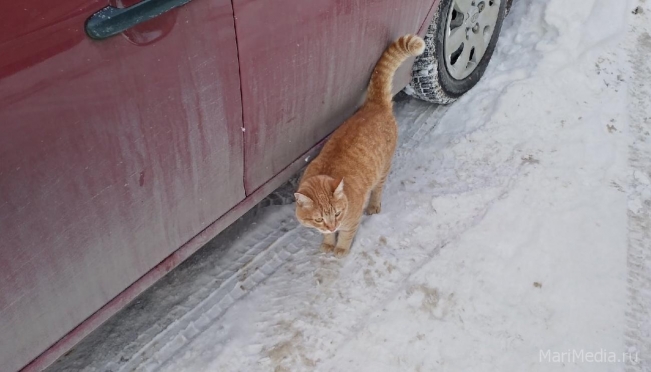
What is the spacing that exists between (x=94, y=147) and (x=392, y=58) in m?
Answer: 1.50

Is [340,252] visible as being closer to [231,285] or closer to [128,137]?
[231,285]

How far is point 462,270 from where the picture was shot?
2.47 m

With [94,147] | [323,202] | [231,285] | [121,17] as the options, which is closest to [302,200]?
[323,202]

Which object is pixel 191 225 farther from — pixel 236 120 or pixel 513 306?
pixel 513 306

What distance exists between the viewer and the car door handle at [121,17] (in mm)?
1385

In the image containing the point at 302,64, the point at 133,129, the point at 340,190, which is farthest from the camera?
the point at 340,190

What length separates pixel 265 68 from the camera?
190 centimetres

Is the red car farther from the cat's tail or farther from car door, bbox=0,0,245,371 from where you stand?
the cat's tail

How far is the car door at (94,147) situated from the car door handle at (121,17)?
21 mm

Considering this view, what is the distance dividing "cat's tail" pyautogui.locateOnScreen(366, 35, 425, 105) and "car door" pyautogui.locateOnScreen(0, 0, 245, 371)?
0.91 m

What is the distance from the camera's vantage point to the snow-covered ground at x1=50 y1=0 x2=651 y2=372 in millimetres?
2225

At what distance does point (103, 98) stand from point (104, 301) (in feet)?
2.46

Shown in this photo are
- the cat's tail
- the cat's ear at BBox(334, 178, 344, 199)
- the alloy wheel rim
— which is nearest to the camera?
the cat's ear at BBox(334, 178, 344, 199)

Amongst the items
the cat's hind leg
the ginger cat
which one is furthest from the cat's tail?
the cat's hind leg
